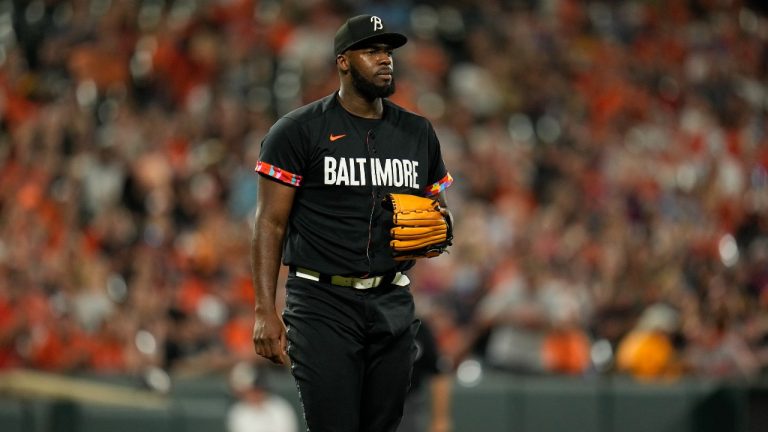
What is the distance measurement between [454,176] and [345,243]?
334 inches

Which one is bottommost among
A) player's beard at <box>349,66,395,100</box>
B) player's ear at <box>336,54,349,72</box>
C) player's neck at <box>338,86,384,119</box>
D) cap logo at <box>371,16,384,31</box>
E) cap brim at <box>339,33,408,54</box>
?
player's neck at <box>338,86,384,119</box>

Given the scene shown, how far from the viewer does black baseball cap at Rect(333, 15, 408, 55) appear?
5137 millimetres

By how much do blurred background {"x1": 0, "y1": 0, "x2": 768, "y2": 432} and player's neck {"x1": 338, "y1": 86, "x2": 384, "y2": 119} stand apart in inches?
229

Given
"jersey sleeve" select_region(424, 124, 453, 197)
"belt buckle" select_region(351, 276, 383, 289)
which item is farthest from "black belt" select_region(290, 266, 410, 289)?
"jersey sleeve" select_region(424, 124, 453, 197)

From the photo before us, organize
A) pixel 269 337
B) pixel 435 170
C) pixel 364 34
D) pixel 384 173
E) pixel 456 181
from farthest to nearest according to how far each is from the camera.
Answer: pixel 456 181
pixel 435 170
pixel 384 173
pixel 364 34
pixel 269 337

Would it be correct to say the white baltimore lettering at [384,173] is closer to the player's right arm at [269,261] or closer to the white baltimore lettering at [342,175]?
the white baltimore lettering at [342,175]

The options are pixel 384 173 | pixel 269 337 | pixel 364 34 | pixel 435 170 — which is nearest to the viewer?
pixel 269 337

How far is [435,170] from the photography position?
5543 millimetres

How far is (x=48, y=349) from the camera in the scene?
10.8 meters

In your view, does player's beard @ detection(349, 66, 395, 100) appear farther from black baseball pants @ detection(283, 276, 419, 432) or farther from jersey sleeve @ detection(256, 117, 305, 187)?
black baseball pants @ detection(283, 276, 419, 432)

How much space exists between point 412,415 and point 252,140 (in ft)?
17.3

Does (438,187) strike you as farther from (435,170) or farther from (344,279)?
(344,279)

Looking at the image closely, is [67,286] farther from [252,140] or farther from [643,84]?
[643,84]

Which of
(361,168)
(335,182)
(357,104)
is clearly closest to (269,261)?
(335,182)
